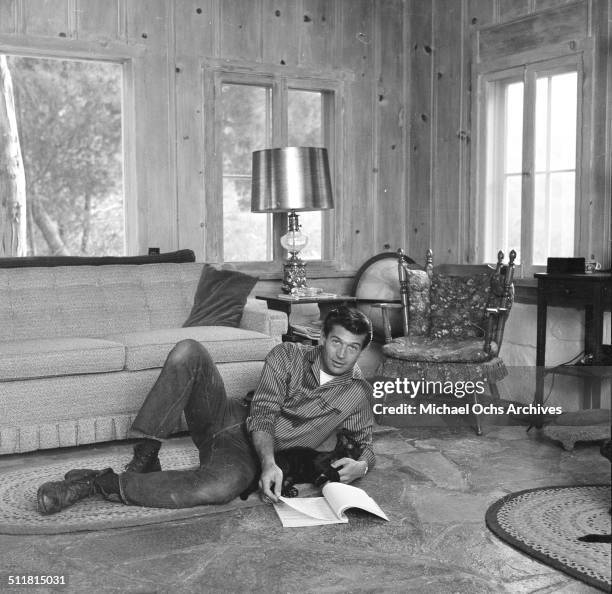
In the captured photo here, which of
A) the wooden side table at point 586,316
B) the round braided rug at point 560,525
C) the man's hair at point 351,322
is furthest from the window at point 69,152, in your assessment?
the round braided rug at point 560,525

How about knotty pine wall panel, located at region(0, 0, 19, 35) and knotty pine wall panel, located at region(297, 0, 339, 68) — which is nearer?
knotty pine wall panel, located at region(0, 0, 19, 35)

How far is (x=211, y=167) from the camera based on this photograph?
5.46 meters

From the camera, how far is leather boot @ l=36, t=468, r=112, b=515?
286 centimetres

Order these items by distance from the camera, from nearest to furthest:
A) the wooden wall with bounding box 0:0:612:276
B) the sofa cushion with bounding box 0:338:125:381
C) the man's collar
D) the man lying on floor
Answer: the man lying on floor
the man's collar
the sofa cushion with bounding box 0:338:125:381
the wooden wall with bounding box 0:0:612:276

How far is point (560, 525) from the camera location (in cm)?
284

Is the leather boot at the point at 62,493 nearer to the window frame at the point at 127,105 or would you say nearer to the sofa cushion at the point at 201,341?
the sofa cushion at the point at 201,341

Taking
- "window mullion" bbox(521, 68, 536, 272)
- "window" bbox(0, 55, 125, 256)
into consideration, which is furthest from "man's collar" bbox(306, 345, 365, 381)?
"window" bbox(0, 55, 125, 256)

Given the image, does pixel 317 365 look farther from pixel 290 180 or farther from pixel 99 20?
pixel 99 20

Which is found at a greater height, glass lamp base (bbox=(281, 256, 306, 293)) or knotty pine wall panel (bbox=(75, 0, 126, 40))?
knotty pine wall panel (bbox=(75, 0, 126, 40))

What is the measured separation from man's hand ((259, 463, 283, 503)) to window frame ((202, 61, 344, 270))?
2742mm

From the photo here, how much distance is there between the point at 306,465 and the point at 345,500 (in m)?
0.36

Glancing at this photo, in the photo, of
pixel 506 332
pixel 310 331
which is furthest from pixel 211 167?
pixel 506 332

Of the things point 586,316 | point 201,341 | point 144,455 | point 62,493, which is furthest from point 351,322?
point 586,316

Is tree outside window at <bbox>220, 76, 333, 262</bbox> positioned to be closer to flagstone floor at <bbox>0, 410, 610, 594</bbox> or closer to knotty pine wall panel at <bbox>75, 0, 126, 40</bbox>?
knotty pine wall panel at <bbox>75, 0, 126, 40</bbox>
